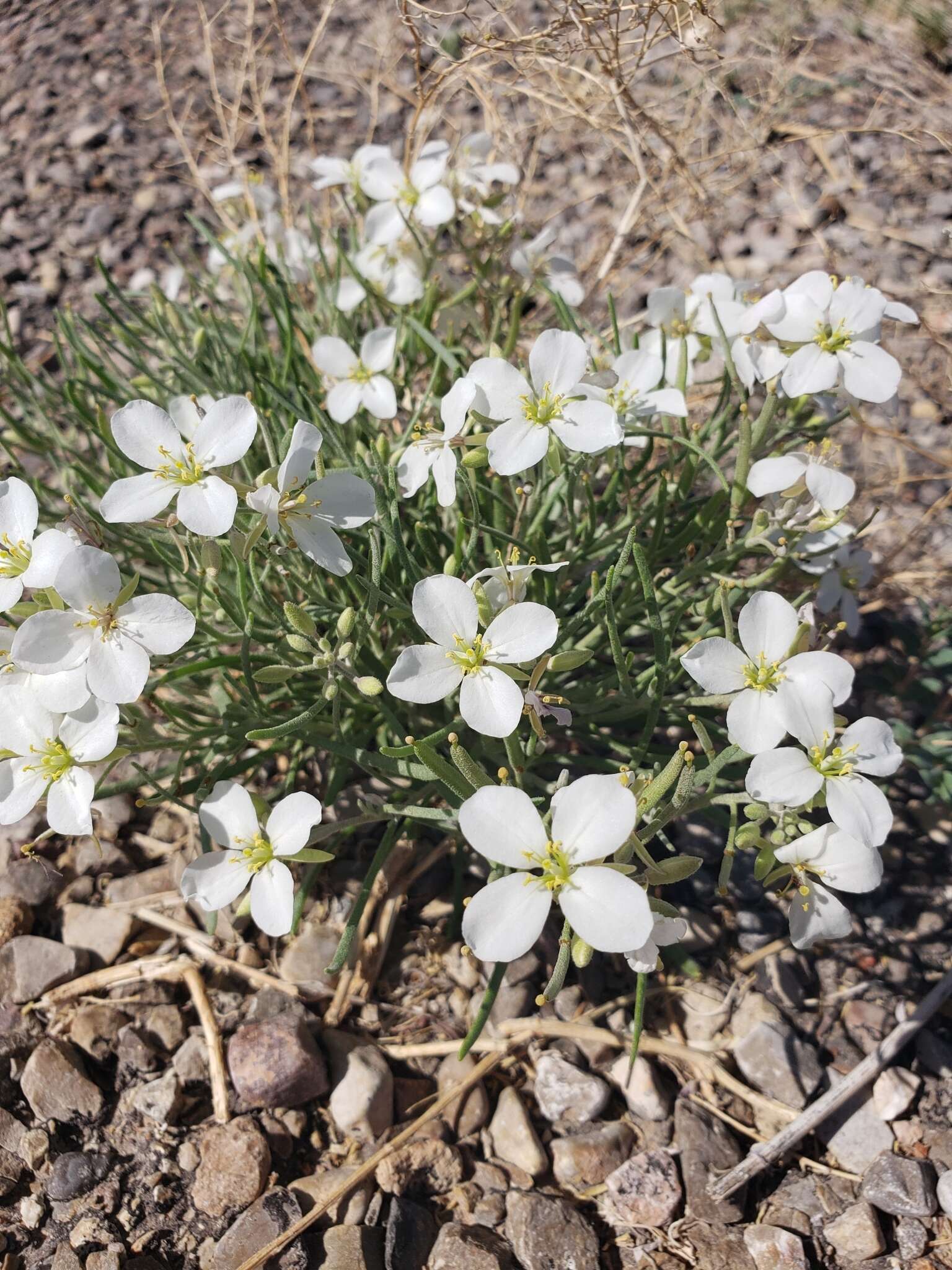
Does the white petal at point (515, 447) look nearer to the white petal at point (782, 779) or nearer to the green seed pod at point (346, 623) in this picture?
the green seed pod at point (346, 623)

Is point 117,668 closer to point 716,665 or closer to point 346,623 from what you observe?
point 346,623

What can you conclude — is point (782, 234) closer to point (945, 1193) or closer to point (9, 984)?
point (945, 1193)

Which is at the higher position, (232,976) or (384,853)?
(384,853)

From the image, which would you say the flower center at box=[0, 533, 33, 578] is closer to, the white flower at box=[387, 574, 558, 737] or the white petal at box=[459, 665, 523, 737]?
the white flower at box=[387, 574, 558, 737]

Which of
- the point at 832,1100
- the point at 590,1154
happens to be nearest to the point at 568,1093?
the point at 590,1154

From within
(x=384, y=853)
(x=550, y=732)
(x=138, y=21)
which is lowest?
(x=550, y=732)

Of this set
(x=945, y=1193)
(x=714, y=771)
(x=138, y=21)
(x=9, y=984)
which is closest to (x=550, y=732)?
(x=714, y=771)

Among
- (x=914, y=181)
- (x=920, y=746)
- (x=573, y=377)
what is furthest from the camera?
(x=914, y=181)
